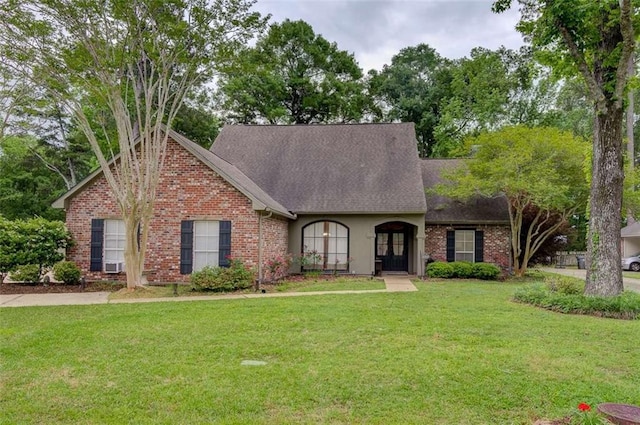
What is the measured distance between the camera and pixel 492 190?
16.5 m

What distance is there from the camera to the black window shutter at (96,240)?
14.4 m

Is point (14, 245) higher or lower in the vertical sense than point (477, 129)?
lower

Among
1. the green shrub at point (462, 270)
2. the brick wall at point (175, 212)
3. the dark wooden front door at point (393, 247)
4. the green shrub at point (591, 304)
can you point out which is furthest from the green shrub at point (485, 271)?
the brick wall at point (175, 212)

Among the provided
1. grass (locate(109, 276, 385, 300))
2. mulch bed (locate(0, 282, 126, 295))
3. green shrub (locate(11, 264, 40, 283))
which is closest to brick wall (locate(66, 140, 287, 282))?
mulch bed (locate(0, 282, 126, 295))

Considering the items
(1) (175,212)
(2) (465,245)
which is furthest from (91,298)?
(2) (465,245)

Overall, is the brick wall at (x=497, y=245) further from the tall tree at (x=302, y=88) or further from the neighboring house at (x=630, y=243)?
the tall tree at (x=302, y=88)

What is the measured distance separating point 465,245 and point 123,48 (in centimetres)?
1369

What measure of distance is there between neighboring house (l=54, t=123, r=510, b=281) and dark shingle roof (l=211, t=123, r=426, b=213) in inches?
1.8

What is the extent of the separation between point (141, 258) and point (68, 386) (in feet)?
26.1

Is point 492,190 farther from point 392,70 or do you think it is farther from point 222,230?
point 392,70

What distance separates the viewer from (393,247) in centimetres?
1888

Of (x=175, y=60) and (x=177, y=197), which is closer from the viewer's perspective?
(x=175, y=60)

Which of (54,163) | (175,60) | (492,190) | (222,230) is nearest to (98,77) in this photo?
(175,60)

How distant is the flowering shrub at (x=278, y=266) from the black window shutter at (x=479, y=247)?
7294 mm
